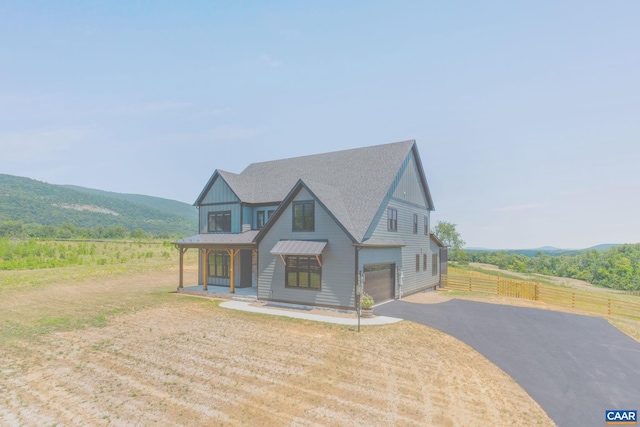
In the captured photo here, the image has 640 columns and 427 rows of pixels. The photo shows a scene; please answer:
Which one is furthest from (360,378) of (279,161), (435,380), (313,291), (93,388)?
(279,161)

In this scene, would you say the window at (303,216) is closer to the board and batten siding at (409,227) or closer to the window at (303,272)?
the window at (303,272)

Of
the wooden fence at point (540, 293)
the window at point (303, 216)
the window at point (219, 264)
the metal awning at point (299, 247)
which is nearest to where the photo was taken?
the metal awning at point (299, 247)

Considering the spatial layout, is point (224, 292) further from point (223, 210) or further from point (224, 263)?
point (223, 210)

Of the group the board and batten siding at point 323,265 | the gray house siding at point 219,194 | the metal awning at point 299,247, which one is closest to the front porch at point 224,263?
the board and batten siding at point 323,265

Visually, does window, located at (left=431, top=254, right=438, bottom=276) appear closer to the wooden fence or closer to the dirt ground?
the wooden fence

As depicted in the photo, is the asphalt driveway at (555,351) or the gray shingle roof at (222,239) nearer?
the asphalt driveway at (555,351)

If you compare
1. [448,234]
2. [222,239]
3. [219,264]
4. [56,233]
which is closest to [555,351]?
[222,239]
